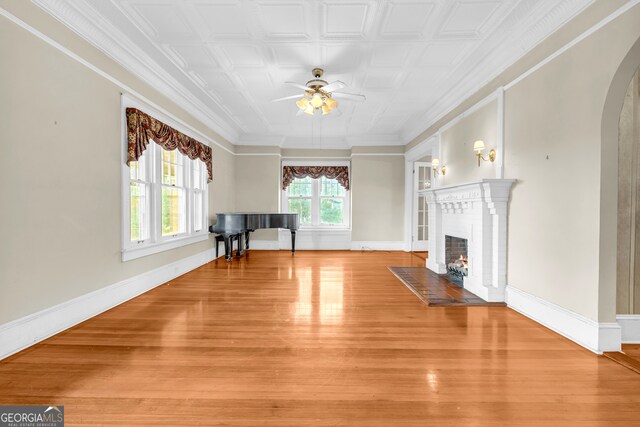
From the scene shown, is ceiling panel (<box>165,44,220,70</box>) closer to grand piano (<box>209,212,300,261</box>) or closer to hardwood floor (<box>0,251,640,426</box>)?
grand piano (<box>209,212,300,261</box>)

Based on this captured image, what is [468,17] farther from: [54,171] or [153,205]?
[153,205]

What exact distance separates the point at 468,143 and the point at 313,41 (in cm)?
251

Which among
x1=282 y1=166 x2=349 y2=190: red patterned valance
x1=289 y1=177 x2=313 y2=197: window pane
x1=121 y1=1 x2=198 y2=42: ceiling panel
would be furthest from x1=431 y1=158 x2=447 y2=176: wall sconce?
x1=121 y1=1 x2=198 y2=42: ceiling panel

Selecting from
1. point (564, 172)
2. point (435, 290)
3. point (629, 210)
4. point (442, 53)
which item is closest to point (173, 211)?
point (435, 290)

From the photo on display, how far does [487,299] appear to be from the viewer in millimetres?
3344

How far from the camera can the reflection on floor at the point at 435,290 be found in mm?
3316

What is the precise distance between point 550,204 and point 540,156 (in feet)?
1.55

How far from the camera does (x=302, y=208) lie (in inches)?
309

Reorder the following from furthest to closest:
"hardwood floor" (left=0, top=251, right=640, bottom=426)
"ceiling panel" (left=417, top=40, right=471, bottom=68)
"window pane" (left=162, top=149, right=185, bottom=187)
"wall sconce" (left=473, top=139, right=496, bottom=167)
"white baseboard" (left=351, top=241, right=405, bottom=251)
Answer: "white baseboard" (left=351, top=241, right=405, bottom=251), "window pane" (left=162, top=149, right=185, bottom=187), "wall sconce" (left=473, top=139, right=496, bottom=167), "ceiling panel" (left=417, top=40, right=471, bottom=68), "hardwood floor" (left=0, top=251, right=640, bottom=426)

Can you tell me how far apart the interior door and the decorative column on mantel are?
3.04 metres

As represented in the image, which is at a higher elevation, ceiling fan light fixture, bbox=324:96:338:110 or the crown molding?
the crown molding

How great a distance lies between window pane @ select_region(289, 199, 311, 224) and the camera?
7840mm

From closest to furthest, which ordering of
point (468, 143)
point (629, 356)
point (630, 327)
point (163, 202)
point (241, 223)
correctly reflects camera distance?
point (629, 356) < point (630, 327) < point (468, 143) < point (163, 202) < point (241, 223)

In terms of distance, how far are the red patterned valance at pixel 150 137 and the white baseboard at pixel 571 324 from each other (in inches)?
175
